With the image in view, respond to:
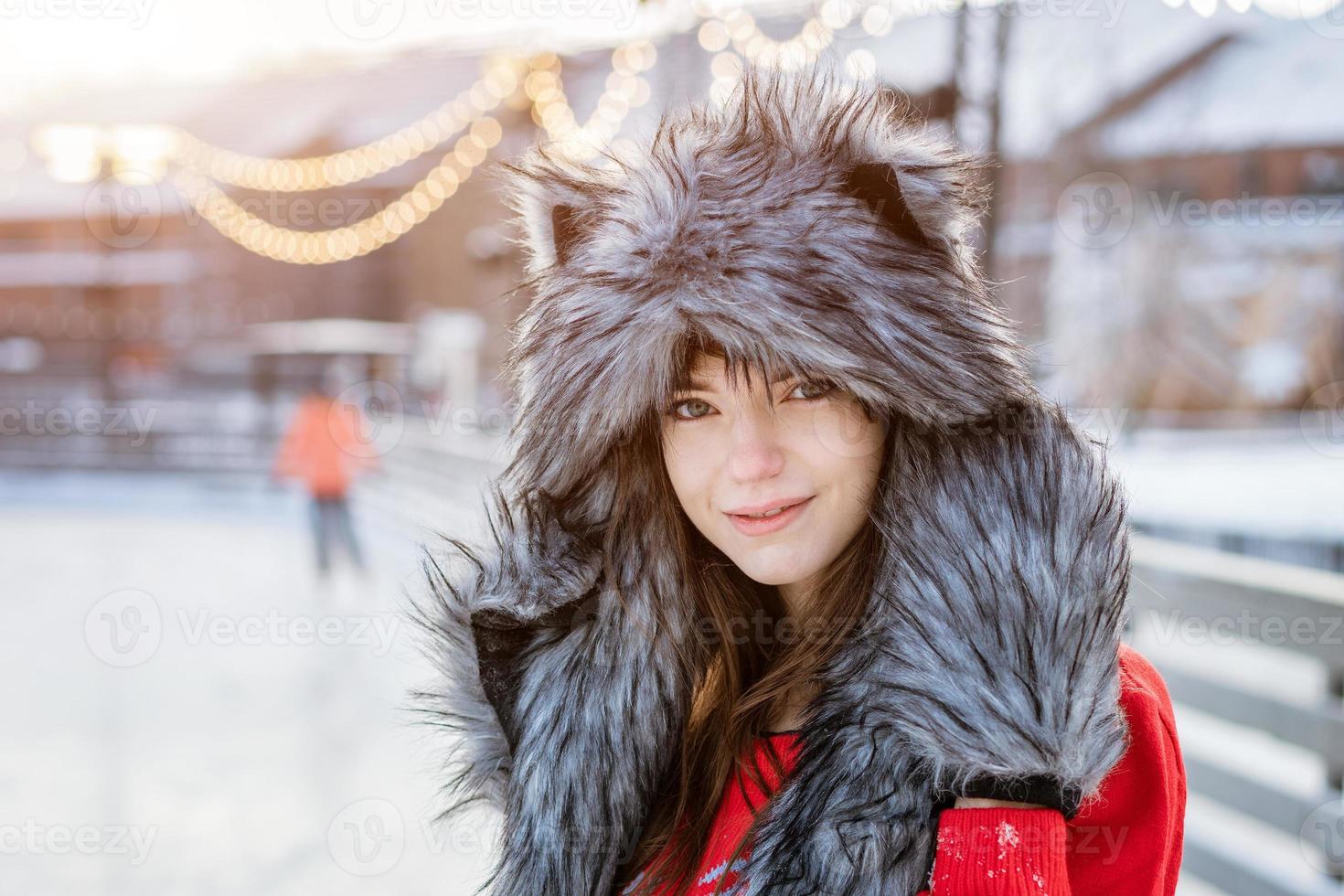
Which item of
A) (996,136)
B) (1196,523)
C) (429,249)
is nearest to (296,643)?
(996,136)

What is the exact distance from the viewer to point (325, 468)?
7.60 m

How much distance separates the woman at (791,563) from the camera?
913mm

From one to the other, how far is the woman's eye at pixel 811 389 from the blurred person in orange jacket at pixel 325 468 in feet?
22.9

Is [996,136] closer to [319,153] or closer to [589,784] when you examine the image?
[589,784]

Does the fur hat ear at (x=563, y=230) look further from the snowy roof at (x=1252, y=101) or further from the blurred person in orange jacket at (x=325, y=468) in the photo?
the snowy roof at (x=1252, y=101)

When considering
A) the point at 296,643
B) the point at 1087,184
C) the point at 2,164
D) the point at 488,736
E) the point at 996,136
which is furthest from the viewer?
the point at 2,164

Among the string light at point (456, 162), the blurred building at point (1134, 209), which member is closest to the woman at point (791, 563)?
the string light at point (456, 162)

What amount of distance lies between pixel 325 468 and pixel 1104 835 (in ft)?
24.1

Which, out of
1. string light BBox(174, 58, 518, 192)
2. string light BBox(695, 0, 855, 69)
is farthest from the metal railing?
string light BBox(174, 58, 518, 192)

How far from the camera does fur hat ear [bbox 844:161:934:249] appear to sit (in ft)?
3.30

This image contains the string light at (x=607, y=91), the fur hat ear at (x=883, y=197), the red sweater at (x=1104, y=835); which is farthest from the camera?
the string light at (x=607, y=91)

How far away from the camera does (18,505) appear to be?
39.7 feet

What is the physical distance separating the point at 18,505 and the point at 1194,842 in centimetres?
1336

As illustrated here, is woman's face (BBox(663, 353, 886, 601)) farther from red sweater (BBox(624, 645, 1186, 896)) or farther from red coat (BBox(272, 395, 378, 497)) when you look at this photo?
red coat (BBox(272, 395, 378, 497))
